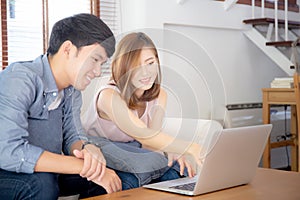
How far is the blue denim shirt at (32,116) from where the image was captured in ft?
4.14

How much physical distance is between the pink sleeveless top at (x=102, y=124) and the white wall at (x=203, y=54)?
0.08 m

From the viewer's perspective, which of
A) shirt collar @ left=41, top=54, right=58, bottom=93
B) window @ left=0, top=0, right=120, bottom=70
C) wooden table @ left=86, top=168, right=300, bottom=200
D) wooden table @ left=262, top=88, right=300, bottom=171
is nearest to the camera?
wooden table @ left=86, top=168, right=300, bottom=200

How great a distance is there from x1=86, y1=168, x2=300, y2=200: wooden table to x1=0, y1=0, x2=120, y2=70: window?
5.37 feet

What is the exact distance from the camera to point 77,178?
1571 mm

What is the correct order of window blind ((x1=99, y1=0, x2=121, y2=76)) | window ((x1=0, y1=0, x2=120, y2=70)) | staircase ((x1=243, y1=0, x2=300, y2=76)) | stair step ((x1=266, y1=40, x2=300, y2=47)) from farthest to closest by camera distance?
staircase ((x1=243, y1=0, x2=300, y2=76))
stair step ((x1=266, y1=40, x2=300, y2=47))
window blind ((x1=99, y1=0, x2=121, y2=76))
window ((x1=0, y1=0, x2=120, y2=70))

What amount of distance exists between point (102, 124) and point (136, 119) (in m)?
0.13

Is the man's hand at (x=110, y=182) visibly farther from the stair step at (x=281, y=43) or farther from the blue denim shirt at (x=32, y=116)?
the stair step at (x=281, y=43)

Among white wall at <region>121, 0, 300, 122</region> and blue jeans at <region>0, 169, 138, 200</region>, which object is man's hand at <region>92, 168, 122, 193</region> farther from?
white wall at <region>121, 0, 300, 122</region>

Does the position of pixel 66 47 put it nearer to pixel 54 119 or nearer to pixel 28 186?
pixel 54 119

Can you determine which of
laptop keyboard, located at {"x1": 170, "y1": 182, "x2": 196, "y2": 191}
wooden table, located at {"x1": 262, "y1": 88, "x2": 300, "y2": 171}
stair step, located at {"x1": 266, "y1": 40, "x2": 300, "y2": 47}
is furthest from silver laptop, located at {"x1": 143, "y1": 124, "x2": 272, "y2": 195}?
stair step, located at {"x1": 266, "y1": 40, "x2": 300, "y2": 47}

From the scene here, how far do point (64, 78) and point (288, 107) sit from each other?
3.06 metres

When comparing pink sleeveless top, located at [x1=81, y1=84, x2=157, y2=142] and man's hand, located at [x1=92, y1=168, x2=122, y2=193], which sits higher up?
pink sleeveless top, located at [x1=81, y1=84, x2=157, y2=142]

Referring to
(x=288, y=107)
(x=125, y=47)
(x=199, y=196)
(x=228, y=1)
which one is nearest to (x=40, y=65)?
(x=125, y=47)

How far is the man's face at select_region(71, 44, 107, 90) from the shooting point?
1380 mm
